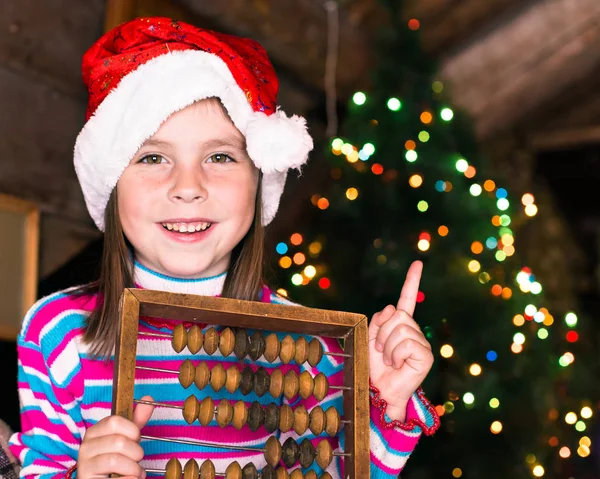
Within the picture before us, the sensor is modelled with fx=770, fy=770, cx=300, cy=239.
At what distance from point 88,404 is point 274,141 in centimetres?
64

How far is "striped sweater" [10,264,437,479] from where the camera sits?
1.50 meters

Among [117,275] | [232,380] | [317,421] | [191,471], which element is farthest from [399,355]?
[117,275]

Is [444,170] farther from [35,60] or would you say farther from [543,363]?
[35,60]

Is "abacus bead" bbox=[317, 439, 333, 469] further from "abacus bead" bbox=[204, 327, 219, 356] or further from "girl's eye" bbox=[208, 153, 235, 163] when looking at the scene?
"girl's eye" bbox=[208, 153, 235, 163]

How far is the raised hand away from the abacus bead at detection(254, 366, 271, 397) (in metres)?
0.26

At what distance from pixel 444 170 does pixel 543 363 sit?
0.81 metres

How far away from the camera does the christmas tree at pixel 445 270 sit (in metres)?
2.76

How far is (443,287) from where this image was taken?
276cm

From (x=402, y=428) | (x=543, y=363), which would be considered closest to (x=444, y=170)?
(x=543, y=363)

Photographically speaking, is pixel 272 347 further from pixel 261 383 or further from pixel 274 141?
pixel 274 141

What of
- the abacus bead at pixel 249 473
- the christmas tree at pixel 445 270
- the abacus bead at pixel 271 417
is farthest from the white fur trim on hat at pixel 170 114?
the christmas tree at pixel 445 270

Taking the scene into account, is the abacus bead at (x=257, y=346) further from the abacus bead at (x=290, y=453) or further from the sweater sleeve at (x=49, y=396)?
the sweater sleeve at (x=49, y=396)

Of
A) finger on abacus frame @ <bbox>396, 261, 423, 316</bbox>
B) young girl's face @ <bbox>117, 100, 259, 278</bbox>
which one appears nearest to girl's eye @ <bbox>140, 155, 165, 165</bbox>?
young girl's face @ <bbox>117, 100, 259, 278</bbox>

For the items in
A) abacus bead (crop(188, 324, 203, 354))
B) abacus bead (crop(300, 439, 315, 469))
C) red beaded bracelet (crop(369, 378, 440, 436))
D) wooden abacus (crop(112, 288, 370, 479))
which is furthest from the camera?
red beaded bracelet (crop(369, 378, 440, 436))
